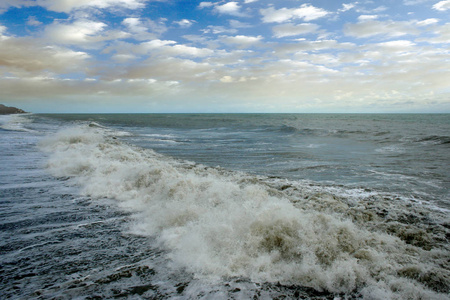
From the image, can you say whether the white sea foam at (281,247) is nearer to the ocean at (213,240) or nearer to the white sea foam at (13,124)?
the ocean at (213,240)

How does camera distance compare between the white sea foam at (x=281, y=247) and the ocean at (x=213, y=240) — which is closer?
the ocean at (x=213, y=240)

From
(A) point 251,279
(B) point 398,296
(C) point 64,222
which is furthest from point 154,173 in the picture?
(B) point 398,296

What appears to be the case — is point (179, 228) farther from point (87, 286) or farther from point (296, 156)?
point (296, 156)

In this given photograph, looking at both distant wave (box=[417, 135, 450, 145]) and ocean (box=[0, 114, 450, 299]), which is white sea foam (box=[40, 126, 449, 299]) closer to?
ocean (box=[0, 114, 450, 299])

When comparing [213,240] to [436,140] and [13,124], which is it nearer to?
[436,140]

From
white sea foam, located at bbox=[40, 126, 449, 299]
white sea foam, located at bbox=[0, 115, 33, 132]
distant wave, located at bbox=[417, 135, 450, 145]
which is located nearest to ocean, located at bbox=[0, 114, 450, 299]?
white sea foam, located at bbox=[40, 126, 449, 299]

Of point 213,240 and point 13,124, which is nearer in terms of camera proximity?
point 213,240

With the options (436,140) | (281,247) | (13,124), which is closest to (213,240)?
(281,247)

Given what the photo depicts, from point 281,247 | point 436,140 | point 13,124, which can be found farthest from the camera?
point 13,124

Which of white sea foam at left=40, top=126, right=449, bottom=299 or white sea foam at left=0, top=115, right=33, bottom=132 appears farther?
white sea foam at left=0, top=115, right=33, bottom=132

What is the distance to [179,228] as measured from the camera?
→ 169 inches

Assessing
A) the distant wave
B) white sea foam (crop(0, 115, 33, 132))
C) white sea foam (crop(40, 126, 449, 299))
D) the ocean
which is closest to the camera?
the ocean

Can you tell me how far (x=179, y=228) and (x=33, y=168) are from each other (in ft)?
24.7

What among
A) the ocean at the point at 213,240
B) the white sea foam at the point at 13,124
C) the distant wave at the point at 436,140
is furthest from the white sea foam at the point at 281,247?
the white sea foam at the point at 13,124
